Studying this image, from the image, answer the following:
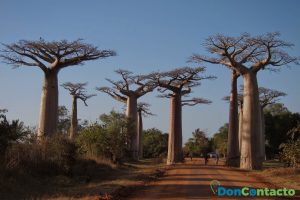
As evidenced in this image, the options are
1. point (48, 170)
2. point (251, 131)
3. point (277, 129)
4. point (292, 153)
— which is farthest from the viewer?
point (277, 129)

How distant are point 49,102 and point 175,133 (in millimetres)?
12922

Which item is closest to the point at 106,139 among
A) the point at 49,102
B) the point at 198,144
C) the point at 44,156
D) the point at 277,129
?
the point at 49,102

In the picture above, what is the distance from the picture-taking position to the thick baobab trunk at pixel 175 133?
107 feet

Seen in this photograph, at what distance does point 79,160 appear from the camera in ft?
56.7

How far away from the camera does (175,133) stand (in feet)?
108

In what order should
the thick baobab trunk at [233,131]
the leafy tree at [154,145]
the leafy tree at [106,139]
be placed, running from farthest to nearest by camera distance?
the leafy tree at [154,145] → the thick baobab trunk at [233,131] → the leafy tree at [106,139]

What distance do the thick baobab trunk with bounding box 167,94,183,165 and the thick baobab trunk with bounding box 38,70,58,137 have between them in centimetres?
1247

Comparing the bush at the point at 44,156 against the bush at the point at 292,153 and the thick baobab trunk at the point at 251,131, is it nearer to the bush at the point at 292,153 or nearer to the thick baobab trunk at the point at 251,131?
the bush at the point at 292,153

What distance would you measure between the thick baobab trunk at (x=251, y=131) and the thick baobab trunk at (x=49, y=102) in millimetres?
9293

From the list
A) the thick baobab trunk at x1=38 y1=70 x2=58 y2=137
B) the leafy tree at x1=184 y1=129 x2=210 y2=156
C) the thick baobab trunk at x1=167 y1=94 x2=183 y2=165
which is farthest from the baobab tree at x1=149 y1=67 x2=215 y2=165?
the leafy tree at x1=184 y1=129 x2=210 y2=156

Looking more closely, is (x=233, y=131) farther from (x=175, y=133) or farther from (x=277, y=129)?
(x=277, y=129)

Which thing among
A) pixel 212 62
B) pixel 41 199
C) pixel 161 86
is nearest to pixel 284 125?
pixel 161 86

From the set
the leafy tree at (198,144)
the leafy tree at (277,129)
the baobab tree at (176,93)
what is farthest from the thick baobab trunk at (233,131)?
the leafy tree at (198,144)

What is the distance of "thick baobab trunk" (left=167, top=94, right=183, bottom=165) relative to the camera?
3259cm
